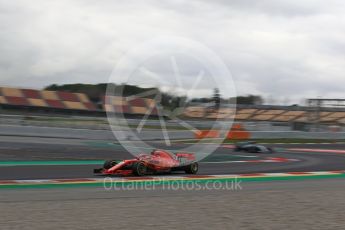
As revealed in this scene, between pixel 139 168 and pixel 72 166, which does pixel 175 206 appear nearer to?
pixel 139 168

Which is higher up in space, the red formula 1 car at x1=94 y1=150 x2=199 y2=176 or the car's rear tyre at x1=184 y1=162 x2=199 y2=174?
the red formula 1 car at x1=94 y1=150 x2=199 y2=176

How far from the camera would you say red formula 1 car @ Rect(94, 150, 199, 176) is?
35.1 ft

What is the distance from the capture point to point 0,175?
35.0 ft

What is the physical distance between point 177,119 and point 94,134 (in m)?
14.1

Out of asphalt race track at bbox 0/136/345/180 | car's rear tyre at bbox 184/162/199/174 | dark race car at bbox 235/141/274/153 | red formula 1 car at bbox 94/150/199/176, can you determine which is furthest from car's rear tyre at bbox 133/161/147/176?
dark race car at bbox 235/141/274/153

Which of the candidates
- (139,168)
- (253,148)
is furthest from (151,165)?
(253,148)

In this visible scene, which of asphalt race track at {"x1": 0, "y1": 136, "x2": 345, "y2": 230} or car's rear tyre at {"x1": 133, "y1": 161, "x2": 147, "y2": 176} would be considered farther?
car's rear tyre at {"x1": 133, "y1": 161, "x2": 147, "y2": 176}

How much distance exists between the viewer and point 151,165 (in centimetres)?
1093

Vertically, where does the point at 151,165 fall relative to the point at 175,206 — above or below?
above

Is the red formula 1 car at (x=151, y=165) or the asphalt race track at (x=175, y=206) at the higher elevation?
the red formula 1 car at (x=151, y=165)

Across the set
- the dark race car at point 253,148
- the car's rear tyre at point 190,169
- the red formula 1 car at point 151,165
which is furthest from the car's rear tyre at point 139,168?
the dark race car at point 253,148

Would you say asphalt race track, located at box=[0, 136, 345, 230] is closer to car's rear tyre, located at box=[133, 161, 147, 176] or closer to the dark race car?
car's rear tyre, located at box=[133, 161, 147, 176]

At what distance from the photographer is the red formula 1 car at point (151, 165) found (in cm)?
1069

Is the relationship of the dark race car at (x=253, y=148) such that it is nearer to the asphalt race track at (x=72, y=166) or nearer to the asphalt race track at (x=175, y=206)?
the asphalt race track at (x=72, y=166)
